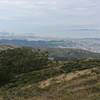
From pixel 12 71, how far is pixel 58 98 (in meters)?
53.0

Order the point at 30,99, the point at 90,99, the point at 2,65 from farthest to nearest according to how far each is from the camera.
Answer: the point at 2,65, the point at 30,99, the point at 90,99

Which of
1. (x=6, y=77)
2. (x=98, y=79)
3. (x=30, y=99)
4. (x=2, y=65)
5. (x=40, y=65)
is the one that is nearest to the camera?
(x=30, y=99)

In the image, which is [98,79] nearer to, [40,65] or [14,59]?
[14,59]

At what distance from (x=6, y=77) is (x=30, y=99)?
45306mm

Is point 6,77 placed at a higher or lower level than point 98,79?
lower

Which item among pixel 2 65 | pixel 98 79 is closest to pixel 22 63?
pixel 2 65

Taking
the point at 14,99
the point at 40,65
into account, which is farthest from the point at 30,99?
the point at 40,65

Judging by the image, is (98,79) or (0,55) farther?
(0,55)

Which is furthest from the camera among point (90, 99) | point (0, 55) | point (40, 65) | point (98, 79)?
point (40, 65)

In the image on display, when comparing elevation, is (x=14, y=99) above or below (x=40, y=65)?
above

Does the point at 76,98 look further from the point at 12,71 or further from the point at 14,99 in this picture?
the point at 12,71

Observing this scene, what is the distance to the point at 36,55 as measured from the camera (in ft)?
278

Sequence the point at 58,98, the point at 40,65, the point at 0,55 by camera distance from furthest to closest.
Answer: the point at 40,65, the point at 0,55, the point at 58,98

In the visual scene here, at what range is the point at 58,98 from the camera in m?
18.5
